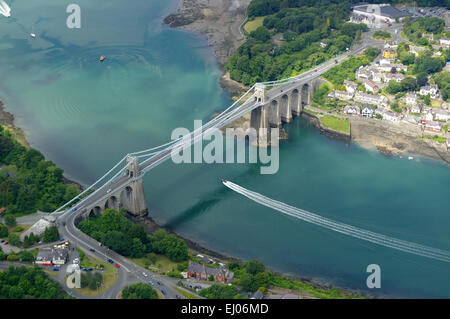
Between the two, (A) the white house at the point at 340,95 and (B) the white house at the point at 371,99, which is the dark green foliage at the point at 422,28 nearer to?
(B) the white house at the point at 371,99

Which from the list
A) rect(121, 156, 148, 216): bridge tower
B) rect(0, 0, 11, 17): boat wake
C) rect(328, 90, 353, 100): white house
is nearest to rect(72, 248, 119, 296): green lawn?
rect(121, 156, 148, 216): bridge tower

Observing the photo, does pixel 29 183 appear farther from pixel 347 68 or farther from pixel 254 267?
pixel 347 68

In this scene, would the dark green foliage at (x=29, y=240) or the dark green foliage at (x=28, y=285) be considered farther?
the dark green foliage at (x=29, y=240)

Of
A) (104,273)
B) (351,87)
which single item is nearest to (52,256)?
(104,273)

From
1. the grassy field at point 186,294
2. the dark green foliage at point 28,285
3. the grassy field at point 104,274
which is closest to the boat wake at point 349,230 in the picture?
the grassy field at point 186,294

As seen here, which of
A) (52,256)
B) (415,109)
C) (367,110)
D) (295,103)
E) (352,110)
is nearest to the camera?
(52,256)
